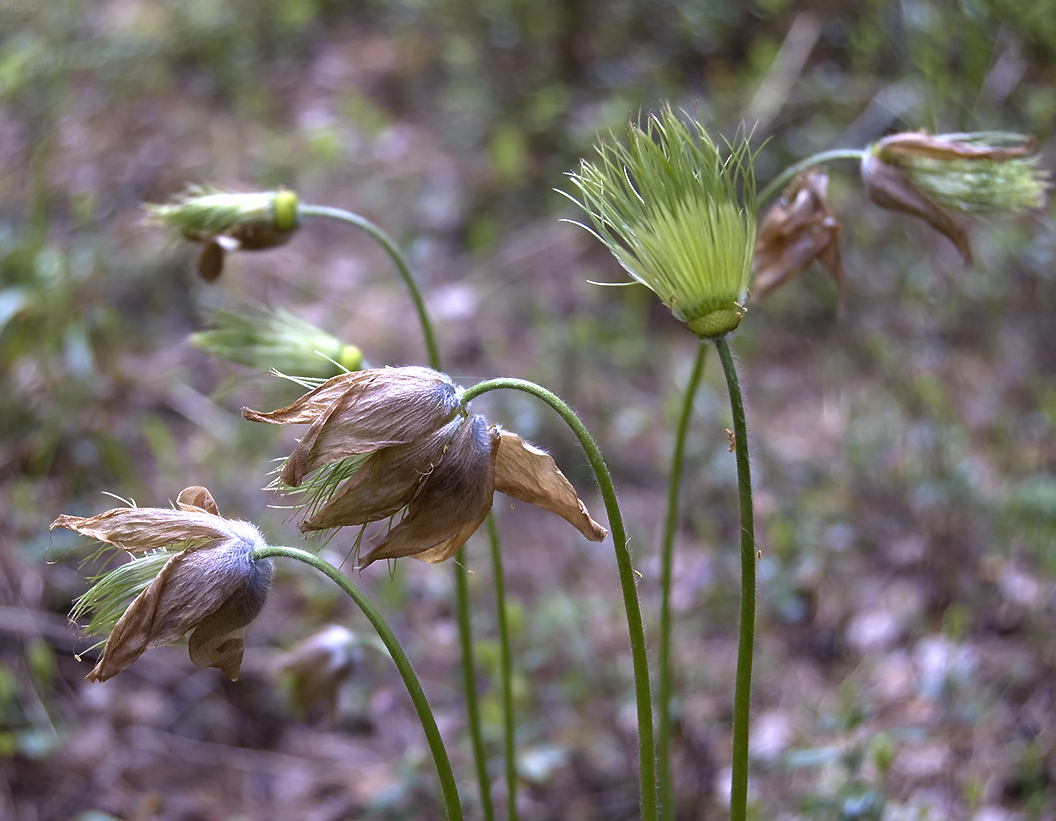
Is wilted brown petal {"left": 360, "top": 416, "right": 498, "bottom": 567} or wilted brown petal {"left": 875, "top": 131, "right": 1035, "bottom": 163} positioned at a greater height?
wilted brown petal {"left": 875, "top": 131, "right": 1035, "bottom": 163}

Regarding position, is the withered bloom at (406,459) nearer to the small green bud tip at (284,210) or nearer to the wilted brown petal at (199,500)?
the wilted brown petal at (199,500)

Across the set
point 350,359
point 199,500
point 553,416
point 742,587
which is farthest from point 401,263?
point 553,416

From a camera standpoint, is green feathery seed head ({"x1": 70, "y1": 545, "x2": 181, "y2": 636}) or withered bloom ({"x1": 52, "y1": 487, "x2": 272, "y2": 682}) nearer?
withered bloom ({"x1": 52, "y1": 487, "x2": 272, "y2": 682})

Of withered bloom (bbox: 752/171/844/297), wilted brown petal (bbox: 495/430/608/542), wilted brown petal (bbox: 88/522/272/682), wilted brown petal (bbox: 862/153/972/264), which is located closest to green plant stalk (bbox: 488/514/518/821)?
wilted brown petal (bbox: 495/430/608/542)

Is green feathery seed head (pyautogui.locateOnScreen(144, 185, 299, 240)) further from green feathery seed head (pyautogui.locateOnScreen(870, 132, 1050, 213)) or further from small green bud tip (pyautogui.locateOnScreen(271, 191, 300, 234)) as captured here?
green feathery seed head (pyautogui.locateOnScreen(870, 132, 1050, 213))

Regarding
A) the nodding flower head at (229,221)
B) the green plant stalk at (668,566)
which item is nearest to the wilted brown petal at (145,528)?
the nodding flower head at (229,221)

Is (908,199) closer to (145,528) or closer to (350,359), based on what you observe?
(350,359)
